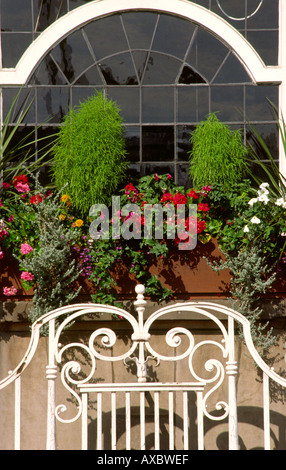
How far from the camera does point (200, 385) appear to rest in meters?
3.21

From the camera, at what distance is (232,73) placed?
510cm

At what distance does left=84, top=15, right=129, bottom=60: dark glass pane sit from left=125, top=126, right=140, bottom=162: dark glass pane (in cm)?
66

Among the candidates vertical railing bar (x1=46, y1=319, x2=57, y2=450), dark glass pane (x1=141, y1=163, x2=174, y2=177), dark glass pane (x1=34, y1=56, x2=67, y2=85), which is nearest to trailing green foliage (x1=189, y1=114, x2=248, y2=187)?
dark glass pane (x1=141, y1=163, x2=174, y2=177)

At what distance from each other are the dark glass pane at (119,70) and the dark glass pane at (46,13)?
0.55 meters

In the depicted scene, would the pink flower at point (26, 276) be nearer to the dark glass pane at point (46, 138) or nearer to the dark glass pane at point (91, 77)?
the dark glass pane at point (46, 138)

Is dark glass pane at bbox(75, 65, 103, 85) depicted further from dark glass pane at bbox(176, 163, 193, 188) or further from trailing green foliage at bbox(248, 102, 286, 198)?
trailing green foliage at bbox(248, 102, 286, 198)

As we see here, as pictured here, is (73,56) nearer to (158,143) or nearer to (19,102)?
(19,102)

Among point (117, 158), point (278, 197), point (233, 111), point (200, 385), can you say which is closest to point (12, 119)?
→ point (117, 158)

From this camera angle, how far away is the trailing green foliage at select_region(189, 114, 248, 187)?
187 inches

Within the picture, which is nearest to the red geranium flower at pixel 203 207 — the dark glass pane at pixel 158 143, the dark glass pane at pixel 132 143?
the dark glass pane at pixel 158 143

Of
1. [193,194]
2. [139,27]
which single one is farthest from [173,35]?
[193,194]

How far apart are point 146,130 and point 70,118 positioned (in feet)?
2.00

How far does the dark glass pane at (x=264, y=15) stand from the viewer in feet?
16.8

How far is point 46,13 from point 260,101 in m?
1.86
